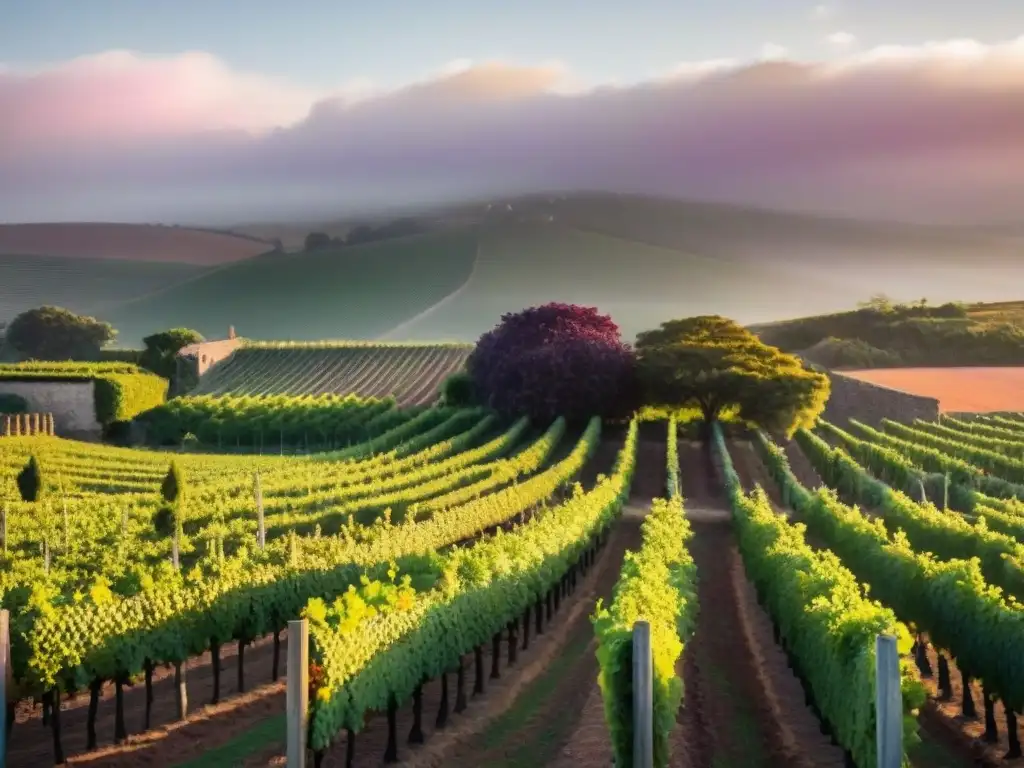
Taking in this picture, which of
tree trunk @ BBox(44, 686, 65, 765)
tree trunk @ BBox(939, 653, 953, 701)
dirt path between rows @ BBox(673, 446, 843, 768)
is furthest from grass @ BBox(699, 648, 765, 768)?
tree trunk @ BBox(44, 686, 65, 765)

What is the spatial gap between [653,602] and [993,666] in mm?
4490

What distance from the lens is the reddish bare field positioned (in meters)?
62.4

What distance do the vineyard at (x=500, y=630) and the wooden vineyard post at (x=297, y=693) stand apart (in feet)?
1.35

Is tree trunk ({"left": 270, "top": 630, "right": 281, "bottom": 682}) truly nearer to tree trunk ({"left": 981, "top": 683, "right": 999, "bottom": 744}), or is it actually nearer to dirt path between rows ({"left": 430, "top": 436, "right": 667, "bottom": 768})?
dirt path between rows ({"left": 430, "top": 436, "right": 667, "bottom": 768})

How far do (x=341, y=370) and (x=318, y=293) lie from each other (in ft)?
285

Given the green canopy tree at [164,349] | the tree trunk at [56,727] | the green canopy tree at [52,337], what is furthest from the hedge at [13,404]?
the tree trunk at [56,727]

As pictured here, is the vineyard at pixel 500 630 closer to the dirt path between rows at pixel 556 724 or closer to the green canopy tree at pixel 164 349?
the dirt path between rows at pixel 556 724

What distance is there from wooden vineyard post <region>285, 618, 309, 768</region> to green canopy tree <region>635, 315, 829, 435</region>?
131ft

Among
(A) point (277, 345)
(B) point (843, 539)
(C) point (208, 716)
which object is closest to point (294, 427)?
(A) point (277, 345)

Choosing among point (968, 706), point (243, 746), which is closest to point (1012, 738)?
point (968, 706)

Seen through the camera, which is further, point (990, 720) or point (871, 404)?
point (871, 404)

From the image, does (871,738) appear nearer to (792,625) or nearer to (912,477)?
(792,625)

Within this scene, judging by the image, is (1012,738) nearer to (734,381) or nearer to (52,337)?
(734,381)

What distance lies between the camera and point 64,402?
63812 millimetres
